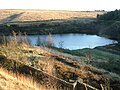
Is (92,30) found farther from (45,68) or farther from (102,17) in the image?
(45,68)

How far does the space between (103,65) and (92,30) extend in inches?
2095

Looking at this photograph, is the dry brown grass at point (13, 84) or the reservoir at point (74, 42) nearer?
the dry brown grass at point (13, 84)

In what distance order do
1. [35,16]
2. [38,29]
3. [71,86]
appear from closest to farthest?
1. [71,86]
2. [38,29]
3. [35,16]

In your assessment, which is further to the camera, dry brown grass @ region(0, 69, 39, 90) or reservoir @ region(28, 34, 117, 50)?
reservoir @ region(28, 34, 117, 50)

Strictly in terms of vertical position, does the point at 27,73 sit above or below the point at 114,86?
above

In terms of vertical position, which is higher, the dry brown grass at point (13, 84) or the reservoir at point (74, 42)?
the dry brown grass at point (13, 84)

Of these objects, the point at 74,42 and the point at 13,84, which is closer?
the point at 13,84

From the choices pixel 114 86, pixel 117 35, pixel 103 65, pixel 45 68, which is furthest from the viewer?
pixel 117 35

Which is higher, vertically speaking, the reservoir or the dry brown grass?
the dry brown grass

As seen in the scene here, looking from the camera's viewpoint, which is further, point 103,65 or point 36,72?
point 103,65

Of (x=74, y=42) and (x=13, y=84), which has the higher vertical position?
(x=13, y=84)

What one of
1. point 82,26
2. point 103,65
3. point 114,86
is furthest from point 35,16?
point 114,86

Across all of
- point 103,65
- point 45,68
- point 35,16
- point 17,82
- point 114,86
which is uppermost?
point 17,82

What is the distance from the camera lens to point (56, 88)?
10188mm
